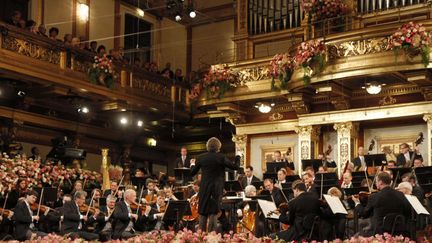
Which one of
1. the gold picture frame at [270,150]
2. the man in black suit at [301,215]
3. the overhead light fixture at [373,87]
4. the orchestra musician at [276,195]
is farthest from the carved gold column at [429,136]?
the man in black suit at [301,215]

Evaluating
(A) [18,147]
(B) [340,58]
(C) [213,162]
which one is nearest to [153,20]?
(A) [18,147]

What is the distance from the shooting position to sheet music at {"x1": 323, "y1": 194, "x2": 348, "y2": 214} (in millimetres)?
10188

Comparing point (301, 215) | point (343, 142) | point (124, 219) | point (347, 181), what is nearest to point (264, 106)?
point (343, 142)

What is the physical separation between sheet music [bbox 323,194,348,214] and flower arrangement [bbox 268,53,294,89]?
6267 millimetres

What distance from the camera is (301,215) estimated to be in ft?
33.4

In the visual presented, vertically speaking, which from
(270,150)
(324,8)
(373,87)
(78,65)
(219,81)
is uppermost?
(324,8)

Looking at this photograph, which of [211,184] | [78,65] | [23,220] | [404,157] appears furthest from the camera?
[78,65]

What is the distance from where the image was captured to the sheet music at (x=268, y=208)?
35.2 ft

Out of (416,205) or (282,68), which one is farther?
(282,68)

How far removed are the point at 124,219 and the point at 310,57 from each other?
5371mm

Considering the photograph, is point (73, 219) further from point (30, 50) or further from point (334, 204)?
point (30, 50)

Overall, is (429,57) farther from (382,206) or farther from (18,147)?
(18,147)

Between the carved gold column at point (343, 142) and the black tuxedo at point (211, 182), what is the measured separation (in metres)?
6.63

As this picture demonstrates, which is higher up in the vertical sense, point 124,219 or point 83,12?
point 83,12
